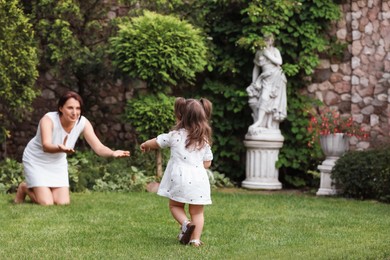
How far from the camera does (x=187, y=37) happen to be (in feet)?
35.4

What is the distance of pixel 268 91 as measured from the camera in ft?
37.6

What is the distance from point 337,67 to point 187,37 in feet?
8.27

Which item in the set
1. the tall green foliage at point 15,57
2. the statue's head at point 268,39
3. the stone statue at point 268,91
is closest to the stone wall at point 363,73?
the stone statue at point 268,91

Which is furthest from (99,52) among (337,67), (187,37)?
(337,67)

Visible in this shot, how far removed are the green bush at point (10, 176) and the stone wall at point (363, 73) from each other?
177 inches

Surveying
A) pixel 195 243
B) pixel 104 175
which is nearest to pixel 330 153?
pixel 104 175

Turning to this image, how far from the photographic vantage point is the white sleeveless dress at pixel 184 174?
6031 millimetres

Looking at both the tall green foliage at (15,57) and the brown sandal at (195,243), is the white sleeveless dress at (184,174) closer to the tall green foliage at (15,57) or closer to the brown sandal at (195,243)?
the brown sandal at (195,243)

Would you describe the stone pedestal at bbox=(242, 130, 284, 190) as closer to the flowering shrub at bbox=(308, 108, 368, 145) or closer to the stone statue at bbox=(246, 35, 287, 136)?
the stone statue at bbox=(246, 35, 287, 136)

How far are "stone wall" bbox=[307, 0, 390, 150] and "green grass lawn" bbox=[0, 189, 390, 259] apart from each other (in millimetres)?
2413

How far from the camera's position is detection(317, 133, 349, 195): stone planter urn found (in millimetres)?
10547

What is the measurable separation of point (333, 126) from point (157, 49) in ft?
8.25

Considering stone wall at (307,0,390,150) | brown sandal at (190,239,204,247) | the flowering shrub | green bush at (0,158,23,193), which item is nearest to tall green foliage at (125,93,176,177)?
green bush at (0,158,23,193)

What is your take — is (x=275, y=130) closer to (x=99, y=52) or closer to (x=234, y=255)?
(x=99, y=52)
